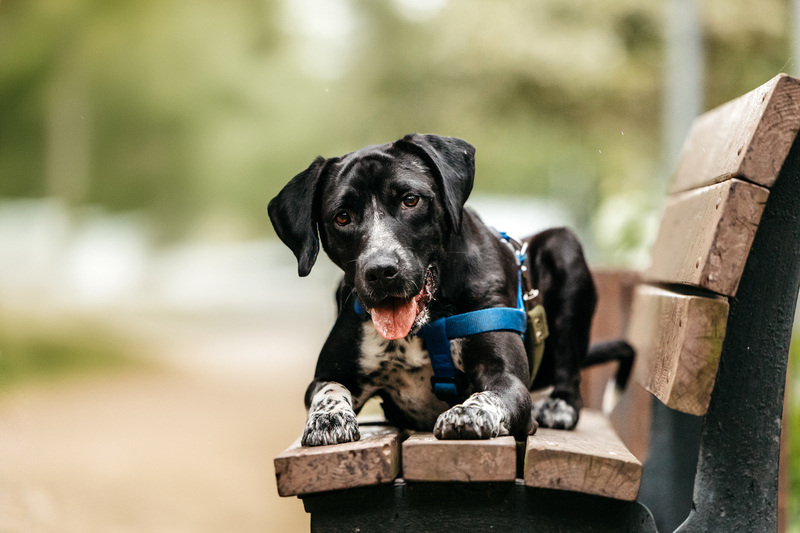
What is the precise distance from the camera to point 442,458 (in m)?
2.13

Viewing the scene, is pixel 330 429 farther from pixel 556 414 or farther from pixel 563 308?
pixel 563 308

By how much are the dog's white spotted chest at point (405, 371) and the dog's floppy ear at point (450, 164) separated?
1.46 ft

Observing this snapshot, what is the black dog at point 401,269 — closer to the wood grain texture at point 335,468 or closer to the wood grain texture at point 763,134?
the wood grain texture at point 335,468

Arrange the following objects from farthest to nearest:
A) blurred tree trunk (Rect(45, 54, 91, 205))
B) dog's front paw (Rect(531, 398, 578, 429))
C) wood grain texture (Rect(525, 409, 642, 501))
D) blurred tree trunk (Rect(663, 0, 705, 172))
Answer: blurred tree trunk (Rect(45, 54, 91, 205)) < blurred tree trunk (Rect(663, 0, 705, 172)) < dog's front paw (Rect(531, 398, 578, 429)) < wood grain texture (Rect(525, 409, 642, 501))

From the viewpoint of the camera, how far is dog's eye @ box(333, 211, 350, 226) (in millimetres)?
2781

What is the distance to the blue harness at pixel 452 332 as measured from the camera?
8.90ft

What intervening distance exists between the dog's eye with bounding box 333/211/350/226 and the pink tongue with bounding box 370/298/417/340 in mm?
344

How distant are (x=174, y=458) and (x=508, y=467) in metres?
5.34

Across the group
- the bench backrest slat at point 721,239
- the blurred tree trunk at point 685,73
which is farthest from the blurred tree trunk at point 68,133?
the bench backrest slat at point 721,239

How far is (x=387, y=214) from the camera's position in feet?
8.95

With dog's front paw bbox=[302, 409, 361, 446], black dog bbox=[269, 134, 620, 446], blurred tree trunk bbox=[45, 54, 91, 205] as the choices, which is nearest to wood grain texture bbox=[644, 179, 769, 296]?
black dog bbox=[269, 134, 620, 446]

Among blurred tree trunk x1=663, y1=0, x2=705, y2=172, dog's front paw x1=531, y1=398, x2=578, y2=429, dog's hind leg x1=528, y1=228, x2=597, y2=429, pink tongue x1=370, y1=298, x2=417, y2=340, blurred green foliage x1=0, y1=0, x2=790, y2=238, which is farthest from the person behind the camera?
blurred green foliage x1=0, y1=0, x2=790, y2=238

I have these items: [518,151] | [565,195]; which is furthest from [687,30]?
[565,195]

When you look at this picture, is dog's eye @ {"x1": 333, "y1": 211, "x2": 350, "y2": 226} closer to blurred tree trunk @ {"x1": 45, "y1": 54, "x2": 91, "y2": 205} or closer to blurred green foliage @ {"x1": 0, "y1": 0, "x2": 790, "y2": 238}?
blurred green foliage @ {"x1": 0, "y1": 0, "x2": 790, "y2": 238}
